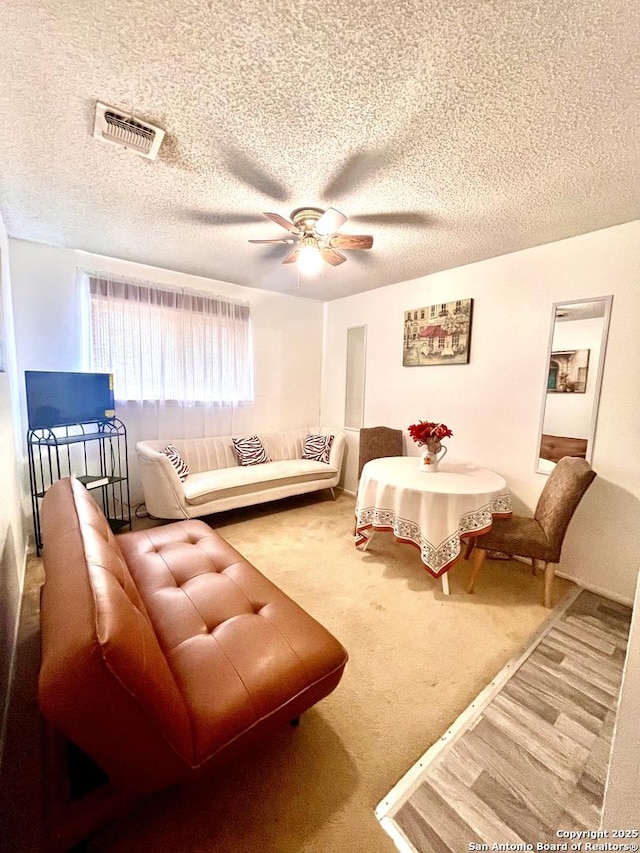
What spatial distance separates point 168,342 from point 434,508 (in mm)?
2947

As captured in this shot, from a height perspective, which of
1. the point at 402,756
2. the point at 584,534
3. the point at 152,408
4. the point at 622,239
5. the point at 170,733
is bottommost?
the point at 402,756

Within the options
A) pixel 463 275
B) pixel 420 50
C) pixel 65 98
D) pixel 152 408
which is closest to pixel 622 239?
pixel 463 275

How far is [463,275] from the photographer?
300 cm

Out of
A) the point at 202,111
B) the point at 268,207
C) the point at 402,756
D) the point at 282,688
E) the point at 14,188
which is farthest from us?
the point at 268,207

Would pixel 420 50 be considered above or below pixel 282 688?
above

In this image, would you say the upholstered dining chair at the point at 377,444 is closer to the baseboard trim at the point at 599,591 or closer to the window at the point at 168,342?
the window at the point at 168,342

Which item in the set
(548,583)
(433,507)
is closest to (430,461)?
(433,507)

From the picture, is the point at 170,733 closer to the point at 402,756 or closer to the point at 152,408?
the point at 402,756

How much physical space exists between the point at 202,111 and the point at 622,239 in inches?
102

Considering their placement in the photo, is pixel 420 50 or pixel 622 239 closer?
pixel 420 50

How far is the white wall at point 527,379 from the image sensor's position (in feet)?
7.12

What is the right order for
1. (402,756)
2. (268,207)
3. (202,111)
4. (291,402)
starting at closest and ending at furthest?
(402,756)
(202,111)
(268,207)
(291,402)

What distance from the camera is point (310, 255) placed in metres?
2.14

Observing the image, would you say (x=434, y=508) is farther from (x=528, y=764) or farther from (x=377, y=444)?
(x=377, y=444)
